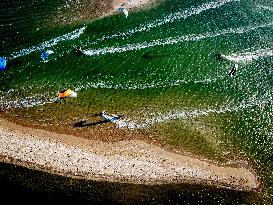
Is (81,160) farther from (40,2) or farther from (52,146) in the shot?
(40,2)

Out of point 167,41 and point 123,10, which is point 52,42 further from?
point 167,41

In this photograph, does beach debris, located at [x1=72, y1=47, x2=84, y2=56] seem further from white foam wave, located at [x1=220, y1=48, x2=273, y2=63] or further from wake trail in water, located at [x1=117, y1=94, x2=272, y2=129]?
white foam wave, located at [x1=220, y1=48, x2=273, y2=63]

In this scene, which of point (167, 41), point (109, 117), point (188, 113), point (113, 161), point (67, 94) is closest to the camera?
point (113, 161)

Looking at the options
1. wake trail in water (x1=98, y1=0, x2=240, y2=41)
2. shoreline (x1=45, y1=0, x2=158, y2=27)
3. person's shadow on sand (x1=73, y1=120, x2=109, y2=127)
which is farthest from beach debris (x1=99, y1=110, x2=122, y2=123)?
shoreline (x1=45, y1=0, x2=158, y2=27)

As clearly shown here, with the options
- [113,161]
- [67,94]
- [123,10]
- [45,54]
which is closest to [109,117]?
[67,94]

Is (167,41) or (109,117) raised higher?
(167,41)

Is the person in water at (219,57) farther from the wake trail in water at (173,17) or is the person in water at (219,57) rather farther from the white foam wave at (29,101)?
the white foam wave at (29,101)

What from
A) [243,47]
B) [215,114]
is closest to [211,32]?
[243,47]

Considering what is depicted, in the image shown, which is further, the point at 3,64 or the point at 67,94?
the point at 3,64
